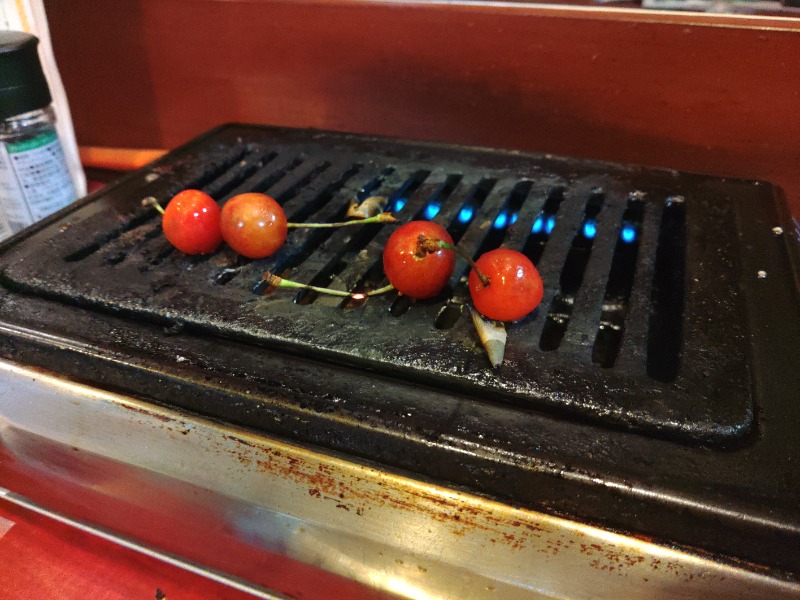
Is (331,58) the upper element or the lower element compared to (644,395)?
upper

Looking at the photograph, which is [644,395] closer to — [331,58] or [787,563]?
[787,563]

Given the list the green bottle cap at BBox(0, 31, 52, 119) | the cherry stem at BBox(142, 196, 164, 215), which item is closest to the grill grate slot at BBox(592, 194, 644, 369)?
the cherry stem at BBox(142, 196, 164, 215)

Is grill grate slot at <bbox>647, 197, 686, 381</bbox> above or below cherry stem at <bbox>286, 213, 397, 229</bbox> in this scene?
below

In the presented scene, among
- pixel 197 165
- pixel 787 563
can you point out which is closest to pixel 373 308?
pixel 787 563

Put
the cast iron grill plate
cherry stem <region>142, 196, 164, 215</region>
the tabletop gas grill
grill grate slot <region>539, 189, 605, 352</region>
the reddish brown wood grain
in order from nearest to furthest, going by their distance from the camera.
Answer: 1. the tabletop gas grill
2. the cast iron grill plate
3. grill grate slot <region>539, 189, 605, 352</region>
4. cherry stem <region>142, 196, 164, 215</region>
5. the reddish brown wood grain

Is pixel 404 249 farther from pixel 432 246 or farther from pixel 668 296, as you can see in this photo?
pixel 668 296

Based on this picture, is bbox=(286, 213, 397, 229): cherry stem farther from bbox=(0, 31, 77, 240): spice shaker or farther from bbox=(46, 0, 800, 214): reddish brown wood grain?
bbox=(0, 31, 77, 240): spice shaker
